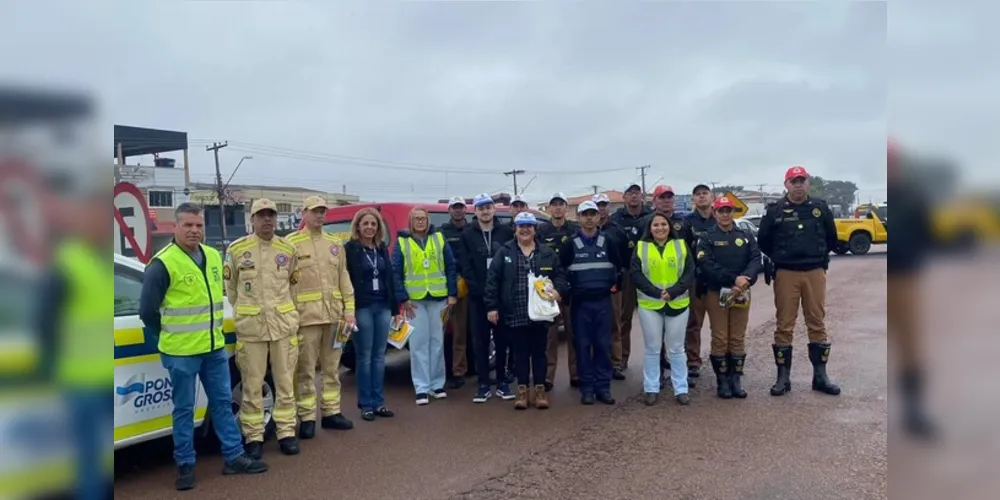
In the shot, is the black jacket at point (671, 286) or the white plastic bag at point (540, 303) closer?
the white plastic bag at point (540, 303)

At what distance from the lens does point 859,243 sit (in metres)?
26.5

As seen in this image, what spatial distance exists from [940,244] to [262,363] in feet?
15.8

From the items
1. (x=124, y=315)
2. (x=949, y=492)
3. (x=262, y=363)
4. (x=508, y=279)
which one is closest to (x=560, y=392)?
(x=508, y=279)

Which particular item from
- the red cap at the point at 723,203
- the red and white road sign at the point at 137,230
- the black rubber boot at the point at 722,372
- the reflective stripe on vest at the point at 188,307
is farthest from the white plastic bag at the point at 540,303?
the red and white road sign at the point at 137,230

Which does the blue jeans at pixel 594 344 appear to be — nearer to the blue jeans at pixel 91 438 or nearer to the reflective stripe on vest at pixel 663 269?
the reflective stripe on vest at pixel 663 269

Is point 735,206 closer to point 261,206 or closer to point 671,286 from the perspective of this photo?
point 671,286

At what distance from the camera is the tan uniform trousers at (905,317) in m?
1.07

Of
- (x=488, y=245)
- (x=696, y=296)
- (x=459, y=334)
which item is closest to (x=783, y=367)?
(x=696, y=296)

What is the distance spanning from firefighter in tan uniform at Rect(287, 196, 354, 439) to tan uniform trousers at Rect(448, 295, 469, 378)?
1.75 metres

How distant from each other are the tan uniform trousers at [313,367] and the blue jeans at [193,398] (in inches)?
29.4

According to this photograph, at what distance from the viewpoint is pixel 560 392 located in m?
6.90

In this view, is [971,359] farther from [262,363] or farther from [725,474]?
[262,363]


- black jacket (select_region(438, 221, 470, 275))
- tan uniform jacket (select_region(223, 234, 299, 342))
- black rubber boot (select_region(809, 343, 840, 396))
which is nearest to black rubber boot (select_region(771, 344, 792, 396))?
black rubber boot (select_region(809, 343, 840, 396))

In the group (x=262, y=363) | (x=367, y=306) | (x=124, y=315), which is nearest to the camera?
(x=124, y=315)
